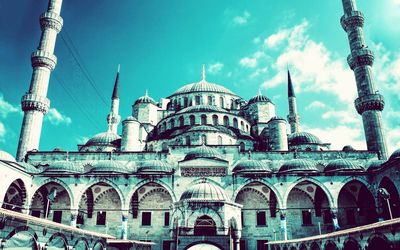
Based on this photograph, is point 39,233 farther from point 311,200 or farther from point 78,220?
point 311,200

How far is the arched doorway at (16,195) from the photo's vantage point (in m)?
17.9

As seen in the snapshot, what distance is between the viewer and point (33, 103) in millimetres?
22516

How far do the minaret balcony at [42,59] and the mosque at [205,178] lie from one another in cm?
7

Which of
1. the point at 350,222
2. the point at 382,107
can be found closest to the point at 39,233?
the point at 350,222

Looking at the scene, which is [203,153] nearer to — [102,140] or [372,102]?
[102,140]

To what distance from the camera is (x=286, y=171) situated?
18.9 metres

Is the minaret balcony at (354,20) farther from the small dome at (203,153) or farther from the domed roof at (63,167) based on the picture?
the domed roof at (63,167)

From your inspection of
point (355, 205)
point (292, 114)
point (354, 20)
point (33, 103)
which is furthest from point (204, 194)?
point (292, 114)

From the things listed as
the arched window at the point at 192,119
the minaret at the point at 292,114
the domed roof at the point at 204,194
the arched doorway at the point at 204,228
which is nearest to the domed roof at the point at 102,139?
the arched window at the point at 192,119

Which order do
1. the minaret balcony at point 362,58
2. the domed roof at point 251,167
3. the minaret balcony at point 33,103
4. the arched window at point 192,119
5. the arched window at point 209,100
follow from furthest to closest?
1. the arched window at point 209,100
2. the arched window at point 192,119
3. the minaret balcony at point 362,58
4. the minaret balcony at point 33,103
5. the domed roof at point 251,167

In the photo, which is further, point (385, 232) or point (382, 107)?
point (382, 107)

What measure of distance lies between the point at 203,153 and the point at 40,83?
527 inches

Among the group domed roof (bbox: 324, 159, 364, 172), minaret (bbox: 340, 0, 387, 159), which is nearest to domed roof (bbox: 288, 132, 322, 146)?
minaret (bbox: 340, 0, 387, 159)

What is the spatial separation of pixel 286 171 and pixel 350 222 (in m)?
4.68
